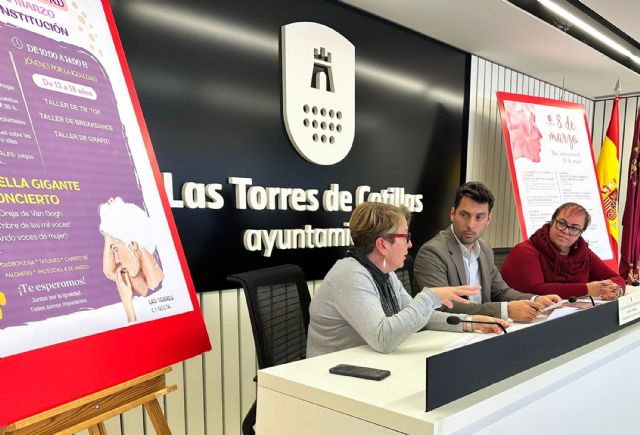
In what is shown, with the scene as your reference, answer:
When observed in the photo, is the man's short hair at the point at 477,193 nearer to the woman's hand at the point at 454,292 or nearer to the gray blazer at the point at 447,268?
the gray blazer at the point at 447,268

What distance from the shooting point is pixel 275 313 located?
77.3 inches

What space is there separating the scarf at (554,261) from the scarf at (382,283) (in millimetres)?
1254

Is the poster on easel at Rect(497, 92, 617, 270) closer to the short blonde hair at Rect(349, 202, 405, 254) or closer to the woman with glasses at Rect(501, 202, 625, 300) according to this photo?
the woman with glasses at Rect(501, 202, 625, 300)

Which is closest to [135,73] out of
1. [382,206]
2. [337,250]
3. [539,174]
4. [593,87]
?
[382,206]

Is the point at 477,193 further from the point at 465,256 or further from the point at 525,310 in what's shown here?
the point at 525,310

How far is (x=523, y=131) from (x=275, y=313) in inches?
127

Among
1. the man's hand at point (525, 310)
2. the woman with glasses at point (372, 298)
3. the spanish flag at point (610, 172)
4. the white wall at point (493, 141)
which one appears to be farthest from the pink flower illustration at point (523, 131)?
the woman with glasses at point (372, 298)

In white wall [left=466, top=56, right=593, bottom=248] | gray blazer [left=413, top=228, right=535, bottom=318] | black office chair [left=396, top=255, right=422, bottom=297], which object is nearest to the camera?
gray blazer [left=413, top=228, right=535, bottom=318]

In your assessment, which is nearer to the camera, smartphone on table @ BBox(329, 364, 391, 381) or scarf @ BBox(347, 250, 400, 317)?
smartphone on table @ BBox(329, 364, 391, 381)

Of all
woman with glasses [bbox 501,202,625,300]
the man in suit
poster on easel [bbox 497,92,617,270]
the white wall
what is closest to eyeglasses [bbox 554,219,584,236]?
woman with glasses [bbox 501,202,625,300]

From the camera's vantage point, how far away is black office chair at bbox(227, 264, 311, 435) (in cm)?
183

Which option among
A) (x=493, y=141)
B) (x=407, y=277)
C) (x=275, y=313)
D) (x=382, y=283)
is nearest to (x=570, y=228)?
(x=407, y=277)

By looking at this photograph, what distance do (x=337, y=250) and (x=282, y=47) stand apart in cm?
136

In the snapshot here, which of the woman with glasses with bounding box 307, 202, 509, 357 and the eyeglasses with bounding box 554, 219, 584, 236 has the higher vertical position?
the eyeglasses with bounding box 554, 219, 584, 236
